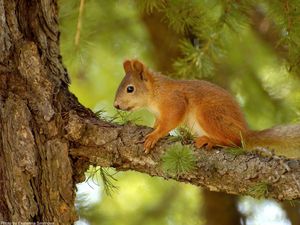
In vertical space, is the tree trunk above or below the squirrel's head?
below

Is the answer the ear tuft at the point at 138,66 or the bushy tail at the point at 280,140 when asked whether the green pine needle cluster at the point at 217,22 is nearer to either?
the ear tuft at the point at 138,66

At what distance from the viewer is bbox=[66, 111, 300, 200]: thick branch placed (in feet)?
5.84

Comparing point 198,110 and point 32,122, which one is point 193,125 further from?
point 32,122

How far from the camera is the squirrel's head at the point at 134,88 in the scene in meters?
2.83

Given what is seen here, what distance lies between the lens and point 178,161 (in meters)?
1.88

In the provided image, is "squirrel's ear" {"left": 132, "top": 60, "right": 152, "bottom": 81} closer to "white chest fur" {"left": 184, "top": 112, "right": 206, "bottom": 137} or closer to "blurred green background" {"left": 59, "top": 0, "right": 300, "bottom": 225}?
"blurred green background" {"left": 59, "top": 0, "right": 300, "bottom": 225}

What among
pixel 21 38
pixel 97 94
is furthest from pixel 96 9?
pixel 21 38

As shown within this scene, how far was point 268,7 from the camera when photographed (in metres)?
2.48

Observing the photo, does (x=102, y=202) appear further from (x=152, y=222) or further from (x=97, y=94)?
(x=97, y=94)

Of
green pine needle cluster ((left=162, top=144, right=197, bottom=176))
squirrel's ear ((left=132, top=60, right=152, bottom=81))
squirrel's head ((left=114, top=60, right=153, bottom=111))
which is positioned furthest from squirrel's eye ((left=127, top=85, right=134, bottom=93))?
green pine needle cluster ((left=162, top=144, right=197, bottom=176))

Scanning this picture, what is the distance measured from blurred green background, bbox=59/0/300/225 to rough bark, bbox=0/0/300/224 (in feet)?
1.64

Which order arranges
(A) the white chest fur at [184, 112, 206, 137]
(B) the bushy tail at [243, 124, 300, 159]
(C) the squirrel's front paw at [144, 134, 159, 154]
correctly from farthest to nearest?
(A) the white chest fur at [184, 112, 206, 137]
(B) the bushy tail at [243, 124, 300, 159]
(C) the squirrel's front paw at [144, 134, 159, 154]

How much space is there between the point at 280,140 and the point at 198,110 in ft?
1.30

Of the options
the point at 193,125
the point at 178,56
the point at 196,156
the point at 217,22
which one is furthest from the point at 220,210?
the point at 196,156
